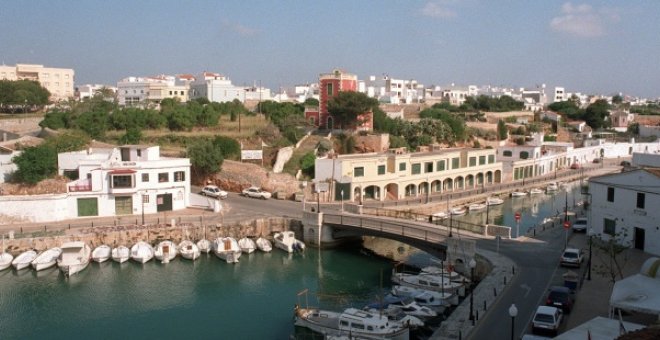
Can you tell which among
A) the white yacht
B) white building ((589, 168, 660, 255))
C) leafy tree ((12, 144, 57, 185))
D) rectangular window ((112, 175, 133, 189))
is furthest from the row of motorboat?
white building ((589, 168, 660, 255))

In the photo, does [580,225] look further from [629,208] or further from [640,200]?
[640,200]

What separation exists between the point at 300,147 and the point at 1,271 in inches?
1256

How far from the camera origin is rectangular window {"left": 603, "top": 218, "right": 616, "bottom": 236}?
1294 inches

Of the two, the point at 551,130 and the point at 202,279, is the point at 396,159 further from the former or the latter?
the point at 551,130

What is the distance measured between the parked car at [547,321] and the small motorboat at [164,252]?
80.4ft

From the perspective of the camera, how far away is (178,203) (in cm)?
4581

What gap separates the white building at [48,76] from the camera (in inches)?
4592

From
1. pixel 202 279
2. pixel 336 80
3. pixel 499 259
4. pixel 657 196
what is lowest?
pixel 202 279

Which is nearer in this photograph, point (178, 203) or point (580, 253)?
point (580, 253)

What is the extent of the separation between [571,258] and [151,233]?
1074 inches

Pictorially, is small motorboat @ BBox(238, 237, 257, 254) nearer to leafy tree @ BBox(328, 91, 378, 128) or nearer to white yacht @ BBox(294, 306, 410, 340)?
white yacht @ BBox(294, 306, 410, 340)

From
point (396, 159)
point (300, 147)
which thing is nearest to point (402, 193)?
point (396, 159)

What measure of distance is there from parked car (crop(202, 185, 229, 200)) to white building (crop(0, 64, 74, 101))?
7985 centimetres

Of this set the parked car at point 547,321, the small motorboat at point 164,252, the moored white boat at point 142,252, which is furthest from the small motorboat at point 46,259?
the parked car at point 547,321
